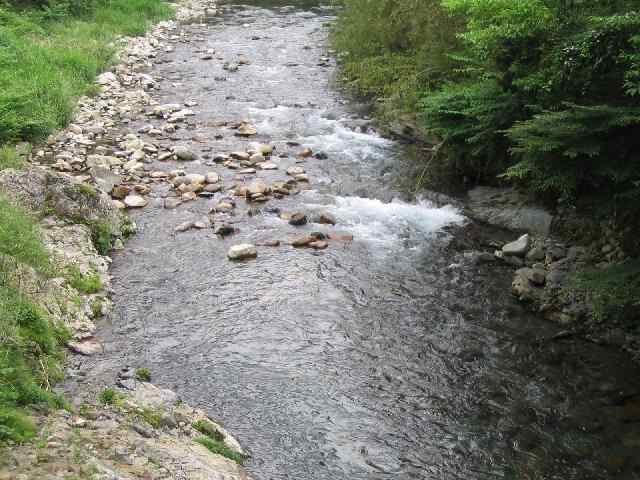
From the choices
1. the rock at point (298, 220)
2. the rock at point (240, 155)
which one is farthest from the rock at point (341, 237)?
the rock at point (240, 155)

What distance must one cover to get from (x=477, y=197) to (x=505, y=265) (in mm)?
2082

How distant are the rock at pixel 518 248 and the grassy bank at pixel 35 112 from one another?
20.1 ft

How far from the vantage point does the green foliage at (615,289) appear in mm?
7367

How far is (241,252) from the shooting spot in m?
9.78

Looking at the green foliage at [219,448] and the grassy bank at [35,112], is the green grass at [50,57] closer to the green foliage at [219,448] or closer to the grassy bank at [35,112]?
the grassy bank at [35,112]

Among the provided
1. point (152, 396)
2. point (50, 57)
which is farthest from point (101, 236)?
point (50, 57)

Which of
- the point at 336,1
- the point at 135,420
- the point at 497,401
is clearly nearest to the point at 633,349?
the point at 497,401

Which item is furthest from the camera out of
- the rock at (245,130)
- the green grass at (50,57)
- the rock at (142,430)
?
the rock at (245,130)

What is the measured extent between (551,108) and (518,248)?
7.78 ft

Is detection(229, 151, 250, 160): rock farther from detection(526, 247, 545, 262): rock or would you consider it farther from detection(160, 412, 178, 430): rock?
detection(160, 412, 178, 430): rock

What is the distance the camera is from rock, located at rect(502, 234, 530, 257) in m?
9.92

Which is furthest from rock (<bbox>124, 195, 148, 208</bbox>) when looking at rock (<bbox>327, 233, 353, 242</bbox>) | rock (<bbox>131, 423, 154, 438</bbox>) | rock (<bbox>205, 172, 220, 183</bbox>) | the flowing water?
rock (<bbox>131, 423, 154, 438</bbox>)

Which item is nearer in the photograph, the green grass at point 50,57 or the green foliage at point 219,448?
the green foliage at point 219,448

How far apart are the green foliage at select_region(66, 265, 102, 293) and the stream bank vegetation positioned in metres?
5.86
